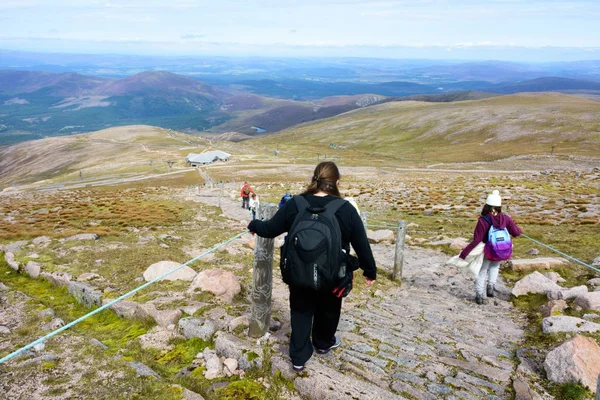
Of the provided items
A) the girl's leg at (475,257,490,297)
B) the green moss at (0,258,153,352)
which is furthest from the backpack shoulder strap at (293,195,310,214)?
the girl's leg at (475,257,490,297)

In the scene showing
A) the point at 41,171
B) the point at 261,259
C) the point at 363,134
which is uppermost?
the point at 261,259

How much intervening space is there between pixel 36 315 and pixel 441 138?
532 ft

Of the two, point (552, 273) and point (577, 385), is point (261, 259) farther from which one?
point (552, 273)

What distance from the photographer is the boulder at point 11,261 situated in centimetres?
1067

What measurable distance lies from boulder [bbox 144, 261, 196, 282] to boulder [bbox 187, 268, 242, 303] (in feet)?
2.96

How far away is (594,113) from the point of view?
427 feet

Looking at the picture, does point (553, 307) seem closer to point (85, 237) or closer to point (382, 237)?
point (382, 237)

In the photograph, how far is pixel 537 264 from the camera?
12008 mm

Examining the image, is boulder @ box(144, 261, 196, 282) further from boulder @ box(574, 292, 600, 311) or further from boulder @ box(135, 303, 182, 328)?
boulder @ box(574, 292, 600, 311)

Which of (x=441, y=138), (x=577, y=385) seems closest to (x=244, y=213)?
(x=577, y=385)

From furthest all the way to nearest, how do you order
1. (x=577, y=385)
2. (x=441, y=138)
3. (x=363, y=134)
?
(x=363, y=134), (x=441, y=138), (x=577, y=385)

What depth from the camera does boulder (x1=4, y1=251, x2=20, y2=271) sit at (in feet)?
35.0

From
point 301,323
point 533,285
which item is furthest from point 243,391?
point 533,285

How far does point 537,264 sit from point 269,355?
1041 centimetres
